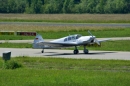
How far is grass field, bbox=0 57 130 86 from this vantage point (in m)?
19.9

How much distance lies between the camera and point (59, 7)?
14575cm

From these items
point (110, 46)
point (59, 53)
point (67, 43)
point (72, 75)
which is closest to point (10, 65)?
point (72, 75)

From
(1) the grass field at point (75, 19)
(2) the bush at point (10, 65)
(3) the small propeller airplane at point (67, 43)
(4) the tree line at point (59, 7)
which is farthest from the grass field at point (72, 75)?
(4) the tree line at point (59, 7)

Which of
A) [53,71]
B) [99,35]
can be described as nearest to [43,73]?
[53,71]

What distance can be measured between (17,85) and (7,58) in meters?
7.20

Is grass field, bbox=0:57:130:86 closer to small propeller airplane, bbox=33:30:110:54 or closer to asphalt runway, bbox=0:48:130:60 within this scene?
asphalt runway, bbox=0:48:130:60

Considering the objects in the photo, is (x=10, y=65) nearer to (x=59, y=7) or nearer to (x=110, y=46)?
(x=110, y=46)

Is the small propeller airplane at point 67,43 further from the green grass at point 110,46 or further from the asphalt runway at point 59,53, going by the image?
the green grass at point 110,46

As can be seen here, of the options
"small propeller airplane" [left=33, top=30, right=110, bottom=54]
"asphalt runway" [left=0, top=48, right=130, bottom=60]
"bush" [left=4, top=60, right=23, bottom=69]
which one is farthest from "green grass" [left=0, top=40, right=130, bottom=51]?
"bush" [left=4, top=60, right=23, bottom=69]

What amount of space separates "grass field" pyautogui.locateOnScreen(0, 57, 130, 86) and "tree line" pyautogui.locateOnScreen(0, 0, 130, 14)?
361 feet

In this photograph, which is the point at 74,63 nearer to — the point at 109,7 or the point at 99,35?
the point at 99,35

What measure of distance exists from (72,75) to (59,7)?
124 m

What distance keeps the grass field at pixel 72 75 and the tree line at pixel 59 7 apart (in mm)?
110166

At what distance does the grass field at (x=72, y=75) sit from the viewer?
1989cm
